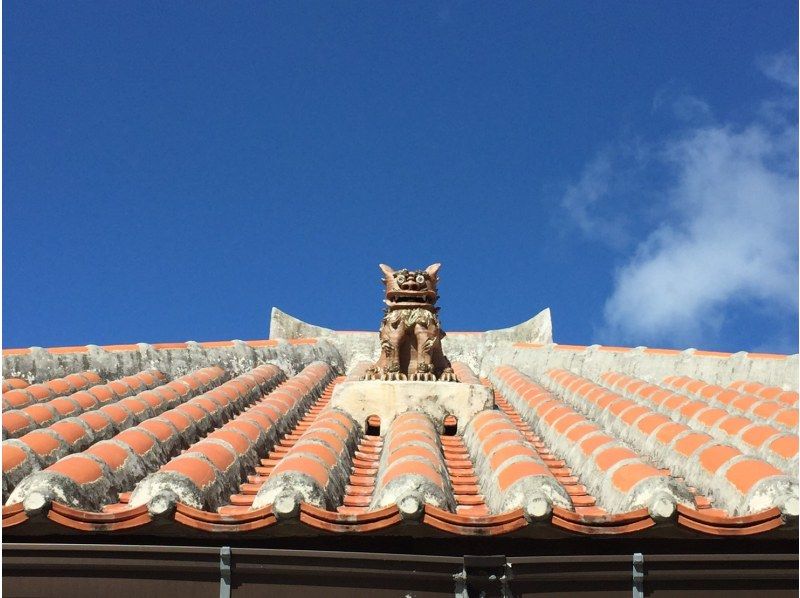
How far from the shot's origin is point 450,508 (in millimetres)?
3256

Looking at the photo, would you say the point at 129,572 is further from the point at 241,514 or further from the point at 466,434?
the point at 466,434

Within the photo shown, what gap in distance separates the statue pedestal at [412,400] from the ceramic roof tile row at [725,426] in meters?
Result: 1.44

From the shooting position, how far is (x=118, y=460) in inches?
154

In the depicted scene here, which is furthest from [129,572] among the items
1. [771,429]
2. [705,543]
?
[771,429]

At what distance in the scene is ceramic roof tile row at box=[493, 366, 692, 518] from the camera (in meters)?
3.18

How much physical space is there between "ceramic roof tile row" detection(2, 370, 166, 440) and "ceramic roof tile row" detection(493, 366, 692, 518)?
138 inches

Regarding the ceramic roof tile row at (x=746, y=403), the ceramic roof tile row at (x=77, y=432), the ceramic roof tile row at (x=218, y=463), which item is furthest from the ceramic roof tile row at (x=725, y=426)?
the ceramic roof tile row at (x=77, y=432)

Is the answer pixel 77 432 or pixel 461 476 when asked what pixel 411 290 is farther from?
pixel 77 432

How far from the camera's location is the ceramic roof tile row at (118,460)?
10.6 feet

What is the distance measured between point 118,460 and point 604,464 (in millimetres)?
2665

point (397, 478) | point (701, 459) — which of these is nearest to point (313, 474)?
point (397, 478)

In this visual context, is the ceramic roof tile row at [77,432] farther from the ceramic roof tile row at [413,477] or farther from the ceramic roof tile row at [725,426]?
the ceramic roof tile row at [725,426]

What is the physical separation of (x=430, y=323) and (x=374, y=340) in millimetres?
5342

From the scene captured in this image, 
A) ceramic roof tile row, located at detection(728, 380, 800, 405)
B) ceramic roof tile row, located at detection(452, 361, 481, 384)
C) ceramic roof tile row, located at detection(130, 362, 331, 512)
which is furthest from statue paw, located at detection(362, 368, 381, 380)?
ceramic roof tile row, located at detection(728, 380, 800, 405)
